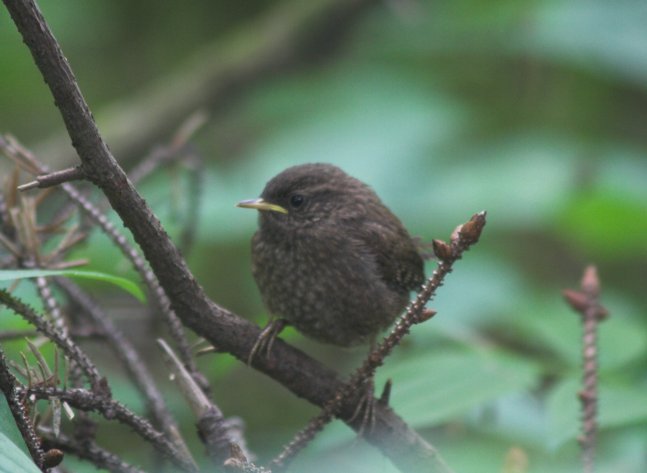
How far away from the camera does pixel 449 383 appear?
2.51m

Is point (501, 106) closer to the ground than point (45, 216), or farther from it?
farther from it

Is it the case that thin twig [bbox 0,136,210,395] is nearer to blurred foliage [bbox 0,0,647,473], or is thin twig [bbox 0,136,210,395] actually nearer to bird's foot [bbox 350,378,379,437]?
bird's foot [bbox 350,378,379,437]

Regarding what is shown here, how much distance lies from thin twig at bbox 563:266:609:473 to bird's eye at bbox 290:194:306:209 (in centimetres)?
129

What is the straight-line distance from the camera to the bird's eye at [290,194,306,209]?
3219mm

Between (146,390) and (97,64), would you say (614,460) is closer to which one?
(146,390)

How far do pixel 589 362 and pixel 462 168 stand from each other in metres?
3.04

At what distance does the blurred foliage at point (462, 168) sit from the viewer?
279 centimetres

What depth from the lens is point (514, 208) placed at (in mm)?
4801

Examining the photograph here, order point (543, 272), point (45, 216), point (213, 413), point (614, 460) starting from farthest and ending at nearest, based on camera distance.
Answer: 1. point (543, 272)
2. point (45, 216)
3. point (614, 460)
4. point (213, 413)

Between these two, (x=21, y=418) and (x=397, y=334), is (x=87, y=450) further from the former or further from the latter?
(x=397, y=334)

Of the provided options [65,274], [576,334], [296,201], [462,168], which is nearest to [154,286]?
[65,274]

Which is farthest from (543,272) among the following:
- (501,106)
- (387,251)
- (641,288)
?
(387,251)

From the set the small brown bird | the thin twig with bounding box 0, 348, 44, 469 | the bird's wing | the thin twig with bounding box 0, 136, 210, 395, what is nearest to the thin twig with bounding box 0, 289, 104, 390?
the thin twig with bounding box 0, 348, 44, 469

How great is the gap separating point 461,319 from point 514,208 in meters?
0.71
